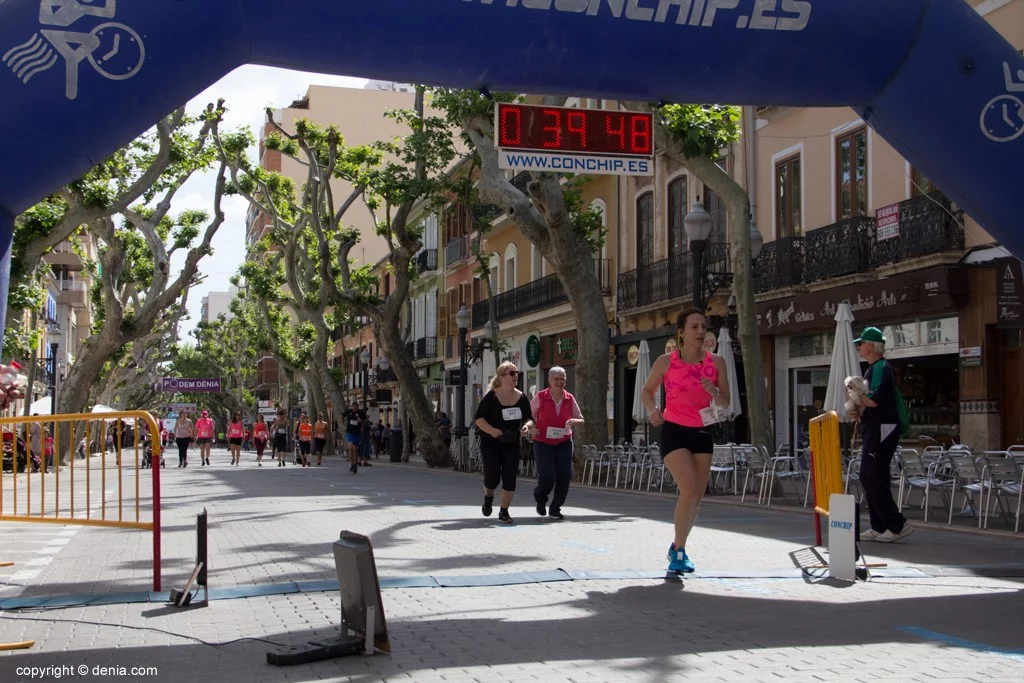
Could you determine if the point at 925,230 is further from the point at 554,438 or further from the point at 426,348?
the point at 426,348

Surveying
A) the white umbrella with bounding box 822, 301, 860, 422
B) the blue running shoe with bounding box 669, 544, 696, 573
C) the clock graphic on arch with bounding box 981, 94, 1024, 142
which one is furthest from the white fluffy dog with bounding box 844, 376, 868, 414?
the white umbrella with bounding box 822, 301, 860, 422

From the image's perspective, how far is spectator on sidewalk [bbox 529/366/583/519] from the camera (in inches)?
543

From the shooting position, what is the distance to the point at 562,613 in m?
7.43

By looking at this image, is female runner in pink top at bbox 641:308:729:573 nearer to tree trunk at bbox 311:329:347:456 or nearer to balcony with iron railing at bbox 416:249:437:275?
tree trunk at bbox 311:329:347:456

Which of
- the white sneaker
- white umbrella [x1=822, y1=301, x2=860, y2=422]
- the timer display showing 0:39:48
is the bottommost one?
the white sneaker

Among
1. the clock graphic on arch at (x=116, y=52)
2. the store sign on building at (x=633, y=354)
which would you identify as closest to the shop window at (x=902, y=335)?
the store sign on building at (x=633, y=354)

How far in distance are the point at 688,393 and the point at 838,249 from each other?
52.0ft

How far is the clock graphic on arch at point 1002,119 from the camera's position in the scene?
29.4 feet

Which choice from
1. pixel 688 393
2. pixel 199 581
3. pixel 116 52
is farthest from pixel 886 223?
pixel 116 52

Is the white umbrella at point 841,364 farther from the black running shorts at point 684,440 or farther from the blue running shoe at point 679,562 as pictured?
the blue running shoe at point 679,562

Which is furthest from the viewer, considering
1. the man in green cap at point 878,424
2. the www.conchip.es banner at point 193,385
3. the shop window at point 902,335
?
the www.conchip.es banner at point 193,385

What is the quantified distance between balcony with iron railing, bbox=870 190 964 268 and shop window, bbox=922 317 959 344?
1352mm

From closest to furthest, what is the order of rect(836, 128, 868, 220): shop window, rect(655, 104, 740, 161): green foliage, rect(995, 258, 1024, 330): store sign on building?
rect(995, 258, 1024, 330): store sign on building < rect(655, 104, 740, 161): green foliage < rect(836, 128, 868, 220): shop window

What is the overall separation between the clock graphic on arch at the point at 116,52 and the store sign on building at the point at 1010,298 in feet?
48.1
